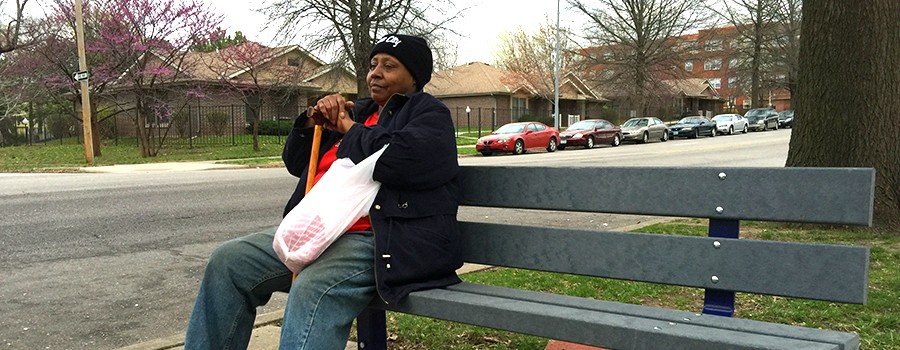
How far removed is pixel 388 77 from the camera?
10.3 feet

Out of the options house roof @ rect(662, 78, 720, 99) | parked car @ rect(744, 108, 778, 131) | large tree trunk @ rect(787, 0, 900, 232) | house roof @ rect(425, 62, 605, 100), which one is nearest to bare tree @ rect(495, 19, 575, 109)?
house roof @ rect(425, 62, 605, 100)

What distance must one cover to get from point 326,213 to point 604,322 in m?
1.07

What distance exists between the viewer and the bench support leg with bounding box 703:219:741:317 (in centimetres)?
264

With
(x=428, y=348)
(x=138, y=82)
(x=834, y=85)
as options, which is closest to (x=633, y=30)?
(x=138, y=82)

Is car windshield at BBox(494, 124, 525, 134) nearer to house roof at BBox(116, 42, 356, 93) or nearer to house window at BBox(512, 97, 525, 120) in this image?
house roof at BBox(116, 42, 356, 93)

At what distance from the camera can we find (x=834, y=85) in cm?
609

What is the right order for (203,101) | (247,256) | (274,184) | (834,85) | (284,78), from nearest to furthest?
1. (247,256)
2. (834,85)
3. (274,184)
4. (284,78)
5. (203,101)

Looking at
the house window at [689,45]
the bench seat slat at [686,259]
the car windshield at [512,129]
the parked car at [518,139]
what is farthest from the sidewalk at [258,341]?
the house window at [689,45]

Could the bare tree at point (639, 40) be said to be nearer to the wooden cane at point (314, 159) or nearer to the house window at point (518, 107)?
the house window at point (518, 107)

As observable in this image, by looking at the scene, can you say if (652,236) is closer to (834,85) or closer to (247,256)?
(247,256)

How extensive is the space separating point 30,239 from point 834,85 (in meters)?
7.85

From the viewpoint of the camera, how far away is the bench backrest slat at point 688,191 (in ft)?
7.86

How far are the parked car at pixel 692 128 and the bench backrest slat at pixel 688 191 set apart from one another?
4017cm

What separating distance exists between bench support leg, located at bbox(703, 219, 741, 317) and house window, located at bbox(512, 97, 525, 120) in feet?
161
